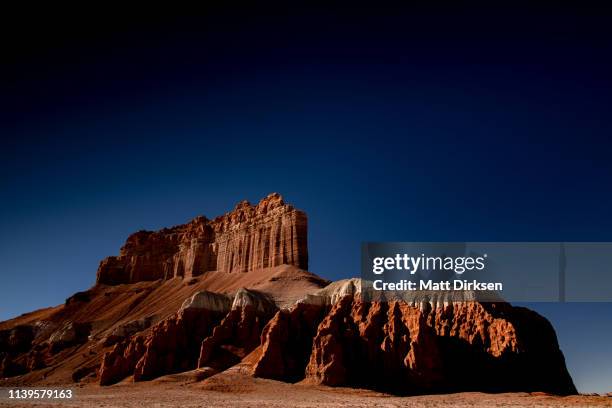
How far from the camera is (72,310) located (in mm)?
135250

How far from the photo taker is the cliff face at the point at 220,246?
122m

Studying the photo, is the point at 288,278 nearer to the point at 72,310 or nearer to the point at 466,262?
the point at 466,262

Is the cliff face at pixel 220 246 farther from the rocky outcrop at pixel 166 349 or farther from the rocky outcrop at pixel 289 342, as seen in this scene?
the rocky outcrop at pixel 289 342

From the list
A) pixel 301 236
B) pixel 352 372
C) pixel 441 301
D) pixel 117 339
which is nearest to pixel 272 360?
pixel 352 372

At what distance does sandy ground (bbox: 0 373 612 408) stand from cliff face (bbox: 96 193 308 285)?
162ft

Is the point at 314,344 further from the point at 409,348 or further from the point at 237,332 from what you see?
the point at 237,332

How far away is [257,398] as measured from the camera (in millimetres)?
59906

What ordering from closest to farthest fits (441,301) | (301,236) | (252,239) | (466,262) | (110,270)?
(441,301) → (466,262) → (301,236) → (252,239) → (110,270)

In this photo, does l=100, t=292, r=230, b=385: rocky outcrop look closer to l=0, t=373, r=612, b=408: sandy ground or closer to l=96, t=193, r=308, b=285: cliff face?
l=0, t=373, r=612, b=408: sandy ground

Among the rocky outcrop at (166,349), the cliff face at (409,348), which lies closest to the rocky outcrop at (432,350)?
the cliff face at (409,348)

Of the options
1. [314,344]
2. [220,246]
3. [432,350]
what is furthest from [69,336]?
[432,350]

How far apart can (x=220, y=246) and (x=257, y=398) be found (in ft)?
277

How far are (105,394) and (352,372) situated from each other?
27169 millimetres

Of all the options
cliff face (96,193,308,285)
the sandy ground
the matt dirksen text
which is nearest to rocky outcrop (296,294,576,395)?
the matt dirksen text
